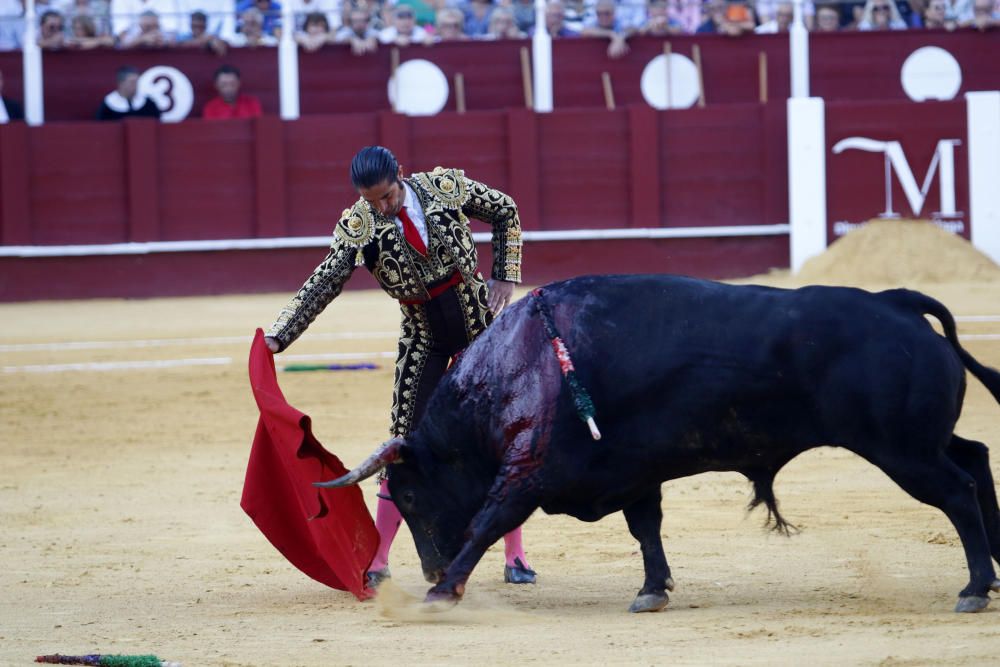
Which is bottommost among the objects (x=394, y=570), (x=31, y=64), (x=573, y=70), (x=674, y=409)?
(x=394, y=570)

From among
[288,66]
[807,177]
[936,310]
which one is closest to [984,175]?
[807,177]

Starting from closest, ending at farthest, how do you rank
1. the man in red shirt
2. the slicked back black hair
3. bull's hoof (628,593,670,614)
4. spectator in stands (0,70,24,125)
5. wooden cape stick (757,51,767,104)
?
bull's hoof (628,593,670,614) < the slicked back black hair < the man in red shirt < spectator in stands (0,70,24,125) < wooden cape stick (757,51,767,104)

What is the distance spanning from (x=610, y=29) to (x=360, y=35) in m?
1.94

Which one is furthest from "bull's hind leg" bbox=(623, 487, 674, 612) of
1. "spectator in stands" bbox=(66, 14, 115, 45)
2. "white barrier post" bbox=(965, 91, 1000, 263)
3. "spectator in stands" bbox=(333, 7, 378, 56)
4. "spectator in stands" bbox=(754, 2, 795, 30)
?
"spectator in stands" bbox=(66, 14, 115, 45)

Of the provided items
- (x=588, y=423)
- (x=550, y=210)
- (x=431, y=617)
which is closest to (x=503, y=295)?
(x=588, y=423)

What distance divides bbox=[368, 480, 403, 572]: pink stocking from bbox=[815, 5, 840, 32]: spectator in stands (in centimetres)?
887

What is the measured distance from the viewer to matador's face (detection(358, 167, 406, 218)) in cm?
396

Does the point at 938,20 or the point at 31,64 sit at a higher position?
the point at 938,20

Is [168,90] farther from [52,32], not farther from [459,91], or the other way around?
[459,91]

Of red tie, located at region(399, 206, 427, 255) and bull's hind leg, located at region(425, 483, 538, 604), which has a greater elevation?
red tie, located at region(399, 206, 427, 255)

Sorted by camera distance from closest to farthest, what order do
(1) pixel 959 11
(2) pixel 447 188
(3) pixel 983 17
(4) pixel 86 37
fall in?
(2) pixel 447 188 < (4) pixel 86 37 < (3) pixel 983 17 < (1) pixel 959 11

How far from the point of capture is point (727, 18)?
40.0 feet

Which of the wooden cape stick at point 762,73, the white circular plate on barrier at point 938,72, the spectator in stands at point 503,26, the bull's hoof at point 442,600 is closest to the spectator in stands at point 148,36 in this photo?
the spectator in stands at point 503,26

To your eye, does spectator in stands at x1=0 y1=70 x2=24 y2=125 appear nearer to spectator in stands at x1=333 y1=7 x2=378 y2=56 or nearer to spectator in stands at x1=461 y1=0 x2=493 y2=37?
spectator in stands at x1=333 y1=7 x2=378 y2=56
